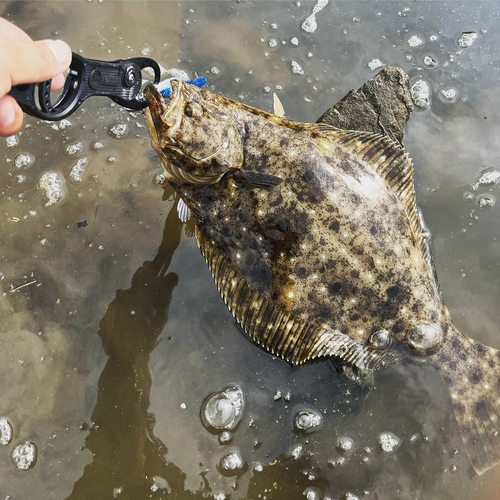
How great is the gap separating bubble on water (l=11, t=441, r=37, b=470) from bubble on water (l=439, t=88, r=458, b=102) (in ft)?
16.1

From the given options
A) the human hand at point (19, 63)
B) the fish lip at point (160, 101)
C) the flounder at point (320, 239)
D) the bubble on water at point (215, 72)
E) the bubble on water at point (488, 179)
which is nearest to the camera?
the human hand at point (19, 63)

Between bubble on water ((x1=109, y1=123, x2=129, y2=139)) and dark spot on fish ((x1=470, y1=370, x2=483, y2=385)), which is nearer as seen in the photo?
dark spot on fish ((x1=470, y1=370, x2=483, y2=385))

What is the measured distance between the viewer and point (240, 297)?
3.20 m

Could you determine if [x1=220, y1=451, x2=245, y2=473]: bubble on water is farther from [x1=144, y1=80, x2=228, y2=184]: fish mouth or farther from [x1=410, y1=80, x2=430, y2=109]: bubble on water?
[x1=410, y1=80, x2=430, y2=109]: bubble on water

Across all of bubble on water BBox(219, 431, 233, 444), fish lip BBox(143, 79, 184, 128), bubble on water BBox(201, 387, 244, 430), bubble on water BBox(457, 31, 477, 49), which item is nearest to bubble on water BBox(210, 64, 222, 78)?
fish lip BBox(143, 79, 184, 128)

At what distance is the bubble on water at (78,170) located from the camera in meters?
3.95

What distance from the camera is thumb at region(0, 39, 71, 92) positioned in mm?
1882

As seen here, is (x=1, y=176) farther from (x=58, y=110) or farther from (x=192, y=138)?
(x=192, y=138)

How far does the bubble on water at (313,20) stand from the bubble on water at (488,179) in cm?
231

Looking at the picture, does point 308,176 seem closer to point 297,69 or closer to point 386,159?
point 386,159

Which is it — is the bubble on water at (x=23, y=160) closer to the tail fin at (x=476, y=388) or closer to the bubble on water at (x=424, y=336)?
the bubble on water at (x=424, y=336)

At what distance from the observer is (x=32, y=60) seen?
198 centimetres

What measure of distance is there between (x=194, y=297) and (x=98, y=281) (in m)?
0.89

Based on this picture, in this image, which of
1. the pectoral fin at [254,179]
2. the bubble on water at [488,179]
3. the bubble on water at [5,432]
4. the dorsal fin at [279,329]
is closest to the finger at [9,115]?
the pectoral fin at [254,179]
